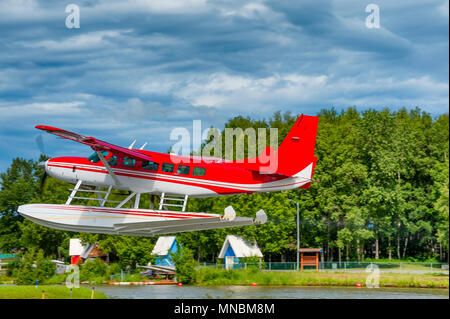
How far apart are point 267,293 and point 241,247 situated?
8.55m

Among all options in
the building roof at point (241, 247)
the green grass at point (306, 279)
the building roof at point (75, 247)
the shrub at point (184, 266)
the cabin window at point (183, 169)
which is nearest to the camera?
the cabin window at point (183, 169)

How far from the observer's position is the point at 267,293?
1544 inches

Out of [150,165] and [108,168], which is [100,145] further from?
[150,165]

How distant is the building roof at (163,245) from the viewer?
167 ft

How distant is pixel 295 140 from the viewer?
1919 cm

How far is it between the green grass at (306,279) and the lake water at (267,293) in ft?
3.55

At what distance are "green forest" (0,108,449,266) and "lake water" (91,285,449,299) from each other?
661cm

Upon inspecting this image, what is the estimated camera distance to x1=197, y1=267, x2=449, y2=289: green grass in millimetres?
40531

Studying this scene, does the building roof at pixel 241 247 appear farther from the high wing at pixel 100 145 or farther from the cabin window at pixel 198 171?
the high wing at pixel 100 145

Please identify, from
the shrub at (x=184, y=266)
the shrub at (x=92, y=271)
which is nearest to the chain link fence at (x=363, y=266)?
the shrub at (x=184, y=266)

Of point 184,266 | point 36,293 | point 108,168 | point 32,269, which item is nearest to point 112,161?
point 108,168
